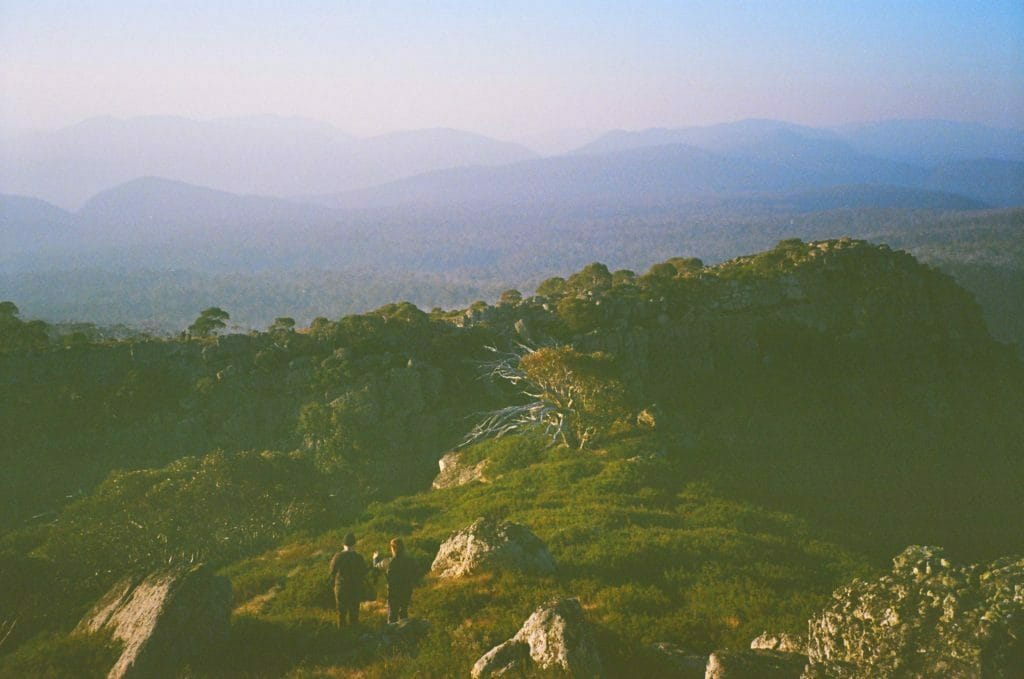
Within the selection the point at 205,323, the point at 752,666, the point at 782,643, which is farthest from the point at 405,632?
the point at 205,323

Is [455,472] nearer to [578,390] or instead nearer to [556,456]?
[556,456]

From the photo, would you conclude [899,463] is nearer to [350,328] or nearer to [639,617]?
[639,617]

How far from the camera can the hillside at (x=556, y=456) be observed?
15.2 meters

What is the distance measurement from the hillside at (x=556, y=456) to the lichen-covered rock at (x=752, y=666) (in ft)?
5.82

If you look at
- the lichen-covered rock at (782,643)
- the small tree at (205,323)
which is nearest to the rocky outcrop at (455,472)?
the lichen-covered rock at (782,643)

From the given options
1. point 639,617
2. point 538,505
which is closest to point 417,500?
point 538,505

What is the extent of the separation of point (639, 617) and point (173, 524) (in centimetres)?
1739

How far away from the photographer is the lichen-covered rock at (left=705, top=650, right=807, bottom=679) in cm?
998

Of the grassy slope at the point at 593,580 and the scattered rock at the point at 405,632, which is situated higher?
the scattered rock at the point at 405,632

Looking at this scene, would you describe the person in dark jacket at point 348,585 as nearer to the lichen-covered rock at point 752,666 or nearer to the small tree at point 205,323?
the lichen-covered rock at point 752,666

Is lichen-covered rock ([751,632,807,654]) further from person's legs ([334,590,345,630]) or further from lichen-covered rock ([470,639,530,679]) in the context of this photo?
person's legs ([334,590,345,630])

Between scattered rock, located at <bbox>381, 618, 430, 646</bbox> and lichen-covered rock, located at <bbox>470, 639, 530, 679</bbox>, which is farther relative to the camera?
scattered rock, located at <bbox>381, 618, 430, 646</bbox>

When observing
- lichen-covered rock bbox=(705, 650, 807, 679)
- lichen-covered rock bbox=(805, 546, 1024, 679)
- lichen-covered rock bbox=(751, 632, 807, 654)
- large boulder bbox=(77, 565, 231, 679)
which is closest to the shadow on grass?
large boulder bbox=(77, 565, 231, 679)

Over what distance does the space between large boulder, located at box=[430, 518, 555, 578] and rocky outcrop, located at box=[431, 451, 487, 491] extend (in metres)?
16.0
